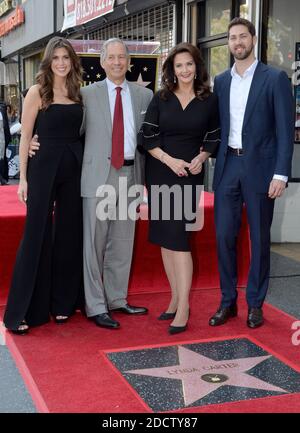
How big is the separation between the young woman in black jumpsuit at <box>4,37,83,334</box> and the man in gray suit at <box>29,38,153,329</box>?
71 millimetres

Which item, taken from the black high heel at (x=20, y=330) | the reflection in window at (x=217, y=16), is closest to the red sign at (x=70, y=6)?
the reflection in window at (x=217, y=16)

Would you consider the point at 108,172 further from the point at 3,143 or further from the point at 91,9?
the point at 3,143

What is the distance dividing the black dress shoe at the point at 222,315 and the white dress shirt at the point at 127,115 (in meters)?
1.18

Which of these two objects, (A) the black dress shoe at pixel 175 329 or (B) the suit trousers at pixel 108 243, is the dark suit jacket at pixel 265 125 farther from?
(A) the black dress shoe at pixel 175 329

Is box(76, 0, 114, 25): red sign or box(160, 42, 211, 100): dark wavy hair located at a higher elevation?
box(76, 0, 114, 25): red sign

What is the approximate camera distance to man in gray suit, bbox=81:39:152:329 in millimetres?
3832

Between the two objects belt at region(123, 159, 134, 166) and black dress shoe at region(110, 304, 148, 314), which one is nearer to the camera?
belt at region(123, 159, 134, 166)

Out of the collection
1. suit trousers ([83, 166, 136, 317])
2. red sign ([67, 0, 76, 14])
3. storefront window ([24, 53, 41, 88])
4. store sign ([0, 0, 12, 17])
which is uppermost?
store sign ([0, 0, 12, 17])

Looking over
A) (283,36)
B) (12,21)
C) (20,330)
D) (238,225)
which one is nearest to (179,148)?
(238,225)

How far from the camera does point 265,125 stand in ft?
12.5

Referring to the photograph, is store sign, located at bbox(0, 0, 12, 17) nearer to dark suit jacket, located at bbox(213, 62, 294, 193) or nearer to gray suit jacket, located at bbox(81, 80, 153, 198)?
gray suit jacket, located at bbox(81, 80, 153, 198)

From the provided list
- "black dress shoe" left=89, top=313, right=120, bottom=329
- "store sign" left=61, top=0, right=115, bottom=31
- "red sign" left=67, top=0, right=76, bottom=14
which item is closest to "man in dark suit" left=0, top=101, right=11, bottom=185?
"store sign" left=61, top=0, right=115, bottom=31
